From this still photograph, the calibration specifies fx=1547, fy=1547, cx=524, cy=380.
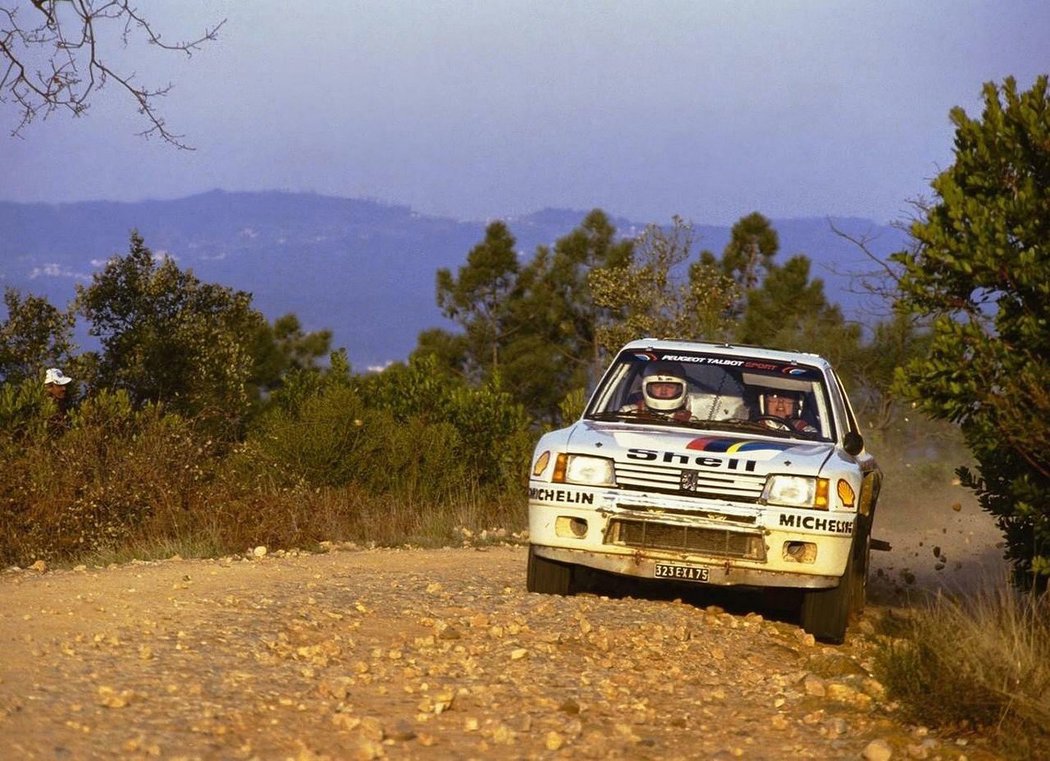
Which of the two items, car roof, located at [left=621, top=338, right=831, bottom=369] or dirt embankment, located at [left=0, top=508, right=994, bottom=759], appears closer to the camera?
dirt embankment, located at [left=0, top=508, right=994, bottom=759]

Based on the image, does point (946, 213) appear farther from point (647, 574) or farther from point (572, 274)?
point (572, 274)

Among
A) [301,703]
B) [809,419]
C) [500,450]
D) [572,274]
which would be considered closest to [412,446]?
[500,450]

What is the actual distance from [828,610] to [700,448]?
1171 millimetres

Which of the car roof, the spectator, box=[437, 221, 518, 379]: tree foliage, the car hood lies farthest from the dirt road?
box=[437, 221, 518, 379]: tree foliage

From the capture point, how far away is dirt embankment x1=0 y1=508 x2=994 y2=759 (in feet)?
18.7

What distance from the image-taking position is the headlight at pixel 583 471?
8.97 meters

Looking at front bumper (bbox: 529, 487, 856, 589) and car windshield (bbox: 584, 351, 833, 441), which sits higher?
car windshield (bbox: 584, 351, 833, 441)

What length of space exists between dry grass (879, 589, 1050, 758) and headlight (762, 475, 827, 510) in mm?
1424

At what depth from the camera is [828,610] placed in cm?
878

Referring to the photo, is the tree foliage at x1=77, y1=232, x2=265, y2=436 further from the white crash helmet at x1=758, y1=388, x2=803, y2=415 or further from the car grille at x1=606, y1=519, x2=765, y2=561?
the car grille at x1=606, y1=519, x2=765, y2=561

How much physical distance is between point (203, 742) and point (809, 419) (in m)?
5.59

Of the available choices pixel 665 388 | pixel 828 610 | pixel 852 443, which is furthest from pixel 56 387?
pixel 828 610

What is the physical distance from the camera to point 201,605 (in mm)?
8469

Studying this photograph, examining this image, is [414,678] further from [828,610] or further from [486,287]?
[486,287]
